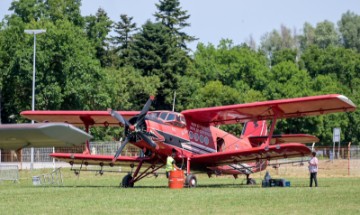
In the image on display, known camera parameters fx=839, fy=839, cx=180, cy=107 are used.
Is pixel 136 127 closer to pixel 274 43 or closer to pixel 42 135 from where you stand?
pixel 42 135

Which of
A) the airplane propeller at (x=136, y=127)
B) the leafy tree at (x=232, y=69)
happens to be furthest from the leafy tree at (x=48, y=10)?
the airplane propeller at (x=136, y=127)

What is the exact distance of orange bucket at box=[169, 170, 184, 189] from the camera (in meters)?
29.6

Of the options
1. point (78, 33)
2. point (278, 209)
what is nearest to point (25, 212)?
point (278, 209)

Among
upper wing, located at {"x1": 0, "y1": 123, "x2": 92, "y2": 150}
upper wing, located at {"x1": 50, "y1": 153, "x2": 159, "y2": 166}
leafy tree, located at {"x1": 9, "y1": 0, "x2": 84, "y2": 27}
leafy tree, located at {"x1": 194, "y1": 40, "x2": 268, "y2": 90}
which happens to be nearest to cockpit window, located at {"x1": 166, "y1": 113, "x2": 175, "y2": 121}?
upper wing, located at {"x1": 50, "y1": 153, "x2": 159, "y2": 166}

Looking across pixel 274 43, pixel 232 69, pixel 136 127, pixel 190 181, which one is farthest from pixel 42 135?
pixel 274 43

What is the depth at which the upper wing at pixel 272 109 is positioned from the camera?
29719mm

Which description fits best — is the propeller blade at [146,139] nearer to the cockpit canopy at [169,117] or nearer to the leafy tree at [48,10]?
the cockpit canopy at [169,117]

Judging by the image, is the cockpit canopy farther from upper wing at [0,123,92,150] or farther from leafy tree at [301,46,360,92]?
leafy tree at [301,46,360,92]

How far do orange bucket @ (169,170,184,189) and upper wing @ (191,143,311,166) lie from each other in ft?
6.74

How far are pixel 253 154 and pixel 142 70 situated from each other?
59.8m

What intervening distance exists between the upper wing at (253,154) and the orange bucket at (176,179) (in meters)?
2.05

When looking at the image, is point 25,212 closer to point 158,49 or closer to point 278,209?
point 278,209

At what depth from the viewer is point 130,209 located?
19453mm

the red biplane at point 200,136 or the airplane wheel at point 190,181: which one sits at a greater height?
the red biplane at point 200,136
